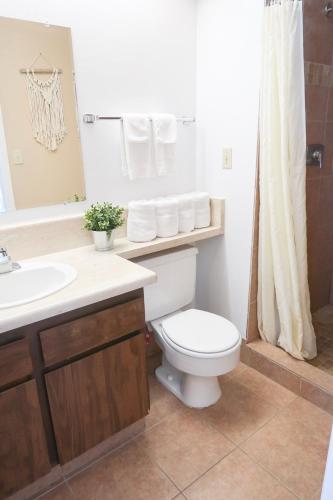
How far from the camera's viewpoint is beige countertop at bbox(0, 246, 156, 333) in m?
1.02

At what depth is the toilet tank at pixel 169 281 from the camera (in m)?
1.74

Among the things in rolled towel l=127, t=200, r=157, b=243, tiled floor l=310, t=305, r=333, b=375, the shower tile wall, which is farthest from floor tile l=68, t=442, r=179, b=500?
the shower tile wall

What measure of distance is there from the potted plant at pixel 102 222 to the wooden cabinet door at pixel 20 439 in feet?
2.23

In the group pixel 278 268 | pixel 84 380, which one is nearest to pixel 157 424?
pixel 84 380

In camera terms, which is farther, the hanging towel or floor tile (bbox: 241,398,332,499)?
the hanging towel

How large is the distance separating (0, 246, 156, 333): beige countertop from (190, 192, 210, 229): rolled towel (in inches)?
24.6

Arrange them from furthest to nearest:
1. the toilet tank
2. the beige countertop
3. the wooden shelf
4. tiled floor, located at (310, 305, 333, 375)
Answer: tiled floor, located at (310, 305, 333, 375) < the toilet tank < the wooden shelf < the beige countertop

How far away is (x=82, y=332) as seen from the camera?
1.18 m

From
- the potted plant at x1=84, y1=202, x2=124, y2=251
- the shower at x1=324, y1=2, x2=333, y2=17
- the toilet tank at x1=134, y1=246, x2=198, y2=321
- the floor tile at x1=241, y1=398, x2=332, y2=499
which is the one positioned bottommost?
the floor tile at x1=241, y1=398, x2=332, y2=499

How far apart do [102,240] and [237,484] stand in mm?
1175

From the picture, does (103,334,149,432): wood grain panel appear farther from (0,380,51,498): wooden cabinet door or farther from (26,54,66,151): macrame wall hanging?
(26,54,66,151): macrame wall hanging

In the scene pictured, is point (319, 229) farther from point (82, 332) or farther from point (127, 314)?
point (82, 332)

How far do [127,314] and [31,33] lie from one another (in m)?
1.23

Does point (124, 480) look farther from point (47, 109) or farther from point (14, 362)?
point (47, 109)
